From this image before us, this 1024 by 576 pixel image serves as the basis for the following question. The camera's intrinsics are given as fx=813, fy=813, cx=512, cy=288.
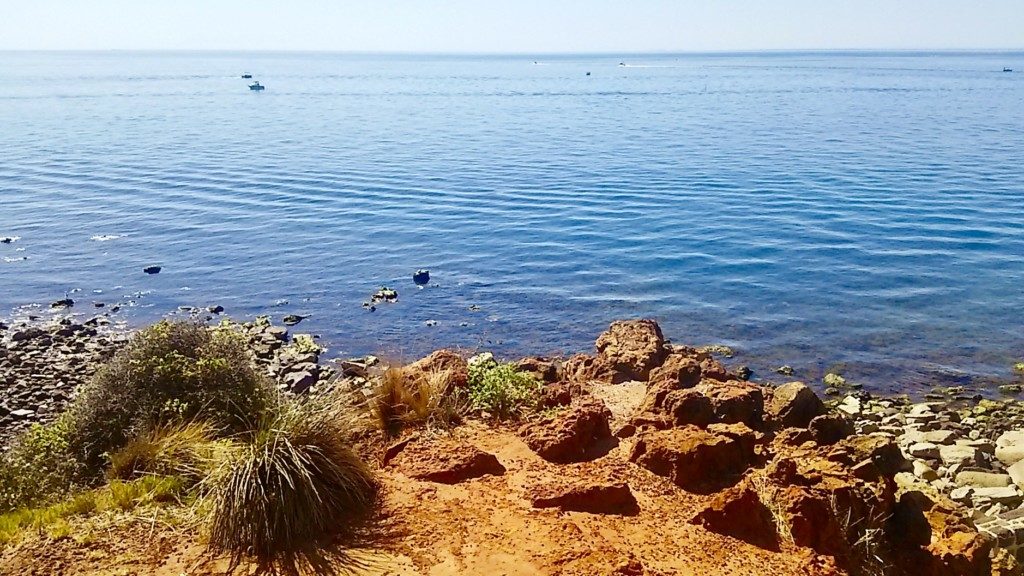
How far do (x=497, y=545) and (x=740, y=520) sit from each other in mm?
2489

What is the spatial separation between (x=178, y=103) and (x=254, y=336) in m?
80.7

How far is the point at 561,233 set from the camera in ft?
97.8

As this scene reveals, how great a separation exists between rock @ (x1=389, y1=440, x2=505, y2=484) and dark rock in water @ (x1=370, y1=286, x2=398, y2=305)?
1312 centimetres

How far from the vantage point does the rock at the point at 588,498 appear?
8578 millimetres

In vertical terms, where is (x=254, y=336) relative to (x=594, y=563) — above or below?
below

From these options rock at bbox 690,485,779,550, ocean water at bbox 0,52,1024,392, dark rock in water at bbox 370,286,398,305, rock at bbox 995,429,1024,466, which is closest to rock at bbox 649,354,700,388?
rock at bbox 690,485,779,550

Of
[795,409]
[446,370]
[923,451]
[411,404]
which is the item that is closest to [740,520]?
[795,409]

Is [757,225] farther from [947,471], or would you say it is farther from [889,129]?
[889,129]

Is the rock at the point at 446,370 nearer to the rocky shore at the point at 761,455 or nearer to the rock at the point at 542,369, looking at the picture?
the rocky shore at the point at 761,455

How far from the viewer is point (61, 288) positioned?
24188 mm

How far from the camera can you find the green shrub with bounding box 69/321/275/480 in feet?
34.1

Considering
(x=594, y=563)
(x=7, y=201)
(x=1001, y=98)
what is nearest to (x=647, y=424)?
(x=594, y=563)

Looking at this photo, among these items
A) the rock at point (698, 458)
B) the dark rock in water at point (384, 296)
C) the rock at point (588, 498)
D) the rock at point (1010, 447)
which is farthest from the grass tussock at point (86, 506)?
the dark rock in water at point (384, 296)

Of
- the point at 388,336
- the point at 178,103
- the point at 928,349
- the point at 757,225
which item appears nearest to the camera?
the point at 928,349
